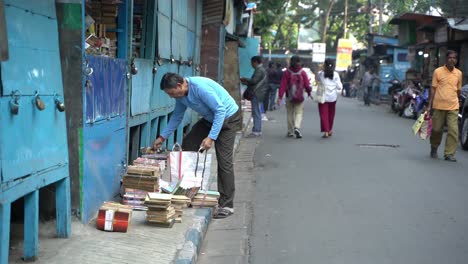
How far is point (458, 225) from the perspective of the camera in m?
6.59

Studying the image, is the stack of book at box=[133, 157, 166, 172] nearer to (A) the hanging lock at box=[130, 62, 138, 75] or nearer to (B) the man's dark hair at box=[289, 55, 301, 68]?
(A) the hanging lock at box=[130, 62, 138, 75]

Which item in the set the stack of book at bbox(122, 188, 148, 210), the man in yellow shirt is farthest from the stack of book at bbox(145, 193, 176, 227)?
the man in yellow shirt

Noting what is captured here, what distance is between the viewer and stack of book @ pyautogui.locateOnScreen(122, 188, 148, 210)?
21.5ft

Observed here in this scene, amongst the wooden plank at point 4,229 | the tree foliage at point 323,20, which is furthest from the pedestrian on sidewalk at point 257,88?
the tree foliage at point 323,20

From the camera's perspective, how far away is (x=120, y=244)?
529cm

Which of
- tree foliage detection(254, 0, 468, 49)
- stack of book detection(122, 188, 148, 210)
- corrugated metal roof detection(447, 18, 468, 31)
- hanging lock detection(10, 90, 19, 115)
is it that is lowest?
stack of book detection(122, 188, 148, 210)

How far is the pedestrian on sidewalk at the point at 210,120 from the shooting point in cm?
640

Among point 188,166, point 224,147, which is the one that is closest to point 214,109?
point 224,147

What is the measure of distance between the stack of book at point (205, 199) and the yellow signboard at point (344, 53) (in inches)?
1491

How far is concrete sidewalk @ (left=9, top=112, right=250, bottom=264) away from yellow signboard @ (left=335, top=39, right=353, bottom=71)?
1534 inches

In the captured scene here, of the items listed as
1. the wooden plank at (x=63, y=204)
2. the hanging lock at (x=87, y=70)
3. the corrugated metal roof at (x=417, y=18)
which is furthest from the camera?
the corrugated metal roof at (x=417, y=18)

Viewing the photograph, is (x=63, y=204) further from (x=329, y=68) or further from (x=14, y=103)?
(x=329, y=68)

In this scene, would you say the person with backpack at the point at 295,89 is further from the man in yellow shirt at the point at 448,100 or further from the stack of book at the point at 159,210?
the stack of book at the point at 159,210

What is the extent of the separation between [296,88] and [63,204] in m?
9.43
